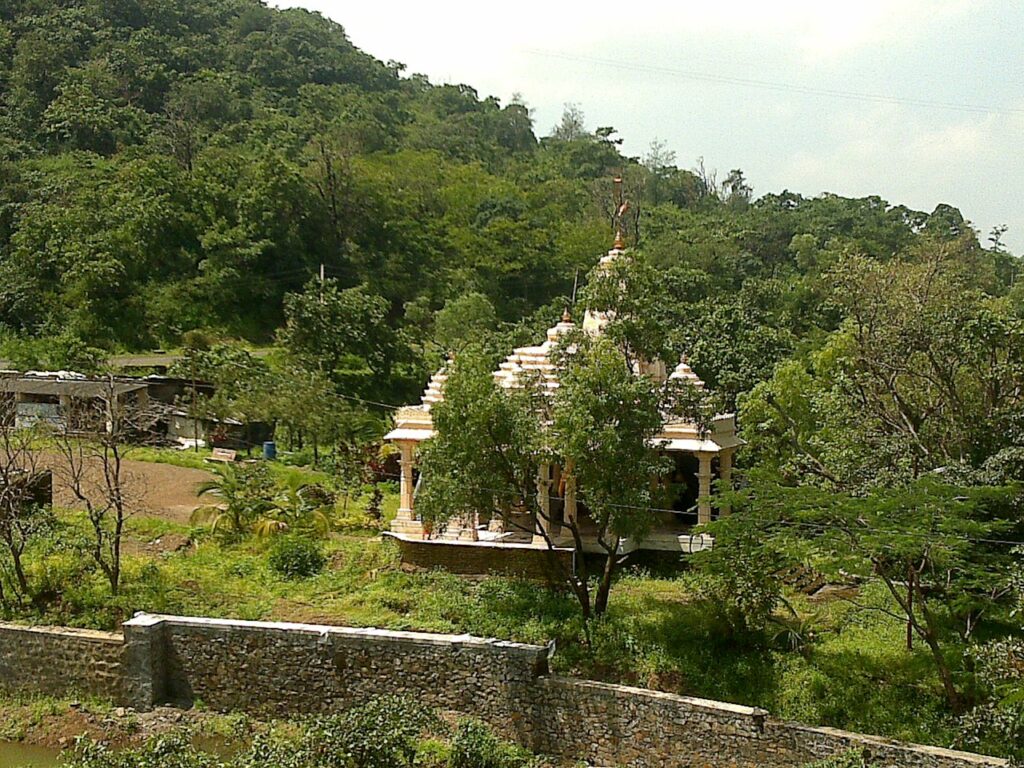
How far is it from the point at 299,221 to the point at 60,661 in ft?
86.5

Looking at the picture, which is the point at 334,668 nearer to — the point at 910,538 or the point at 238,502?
the point at 238,502

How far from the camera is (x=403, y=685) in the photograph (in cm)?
1223

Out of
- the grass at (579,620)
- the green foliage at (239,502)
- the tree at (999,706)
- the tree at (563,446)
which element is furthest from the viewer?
the green foliage at (239,502)

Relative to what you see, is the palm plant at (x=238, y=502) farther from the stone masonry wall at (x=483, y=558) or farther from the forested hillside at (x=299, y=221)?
the forested hillside at (x=299, y=221)

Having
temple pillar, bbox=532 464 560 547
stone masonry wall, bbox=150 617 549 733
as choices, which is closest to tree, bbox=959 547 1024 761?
stone masonry wall, bbox=150 617 549 733

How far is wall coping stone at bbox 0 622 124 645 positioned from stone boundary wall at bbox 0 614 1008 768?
0.02 metres

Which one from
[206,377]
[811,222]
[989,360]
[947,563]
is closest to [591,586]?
[947,563]

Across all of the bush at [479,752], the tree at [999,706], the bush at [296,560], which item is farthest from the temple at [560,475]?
the tree at [999,706]

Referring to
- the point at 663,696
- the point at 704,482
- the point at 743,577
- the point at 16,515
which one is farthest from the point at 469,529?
the point at 16,515

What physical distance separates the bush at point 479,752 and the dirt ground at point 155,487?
7607mm

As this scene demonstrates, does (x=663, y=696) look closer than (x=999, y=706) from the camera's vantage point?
No

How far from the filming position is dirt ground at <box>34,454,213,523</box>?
18.0 meters

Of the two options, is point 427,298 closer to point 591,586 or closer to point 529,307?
point 529,307

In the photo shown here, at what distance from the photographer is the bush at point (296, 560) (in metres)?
15.0
